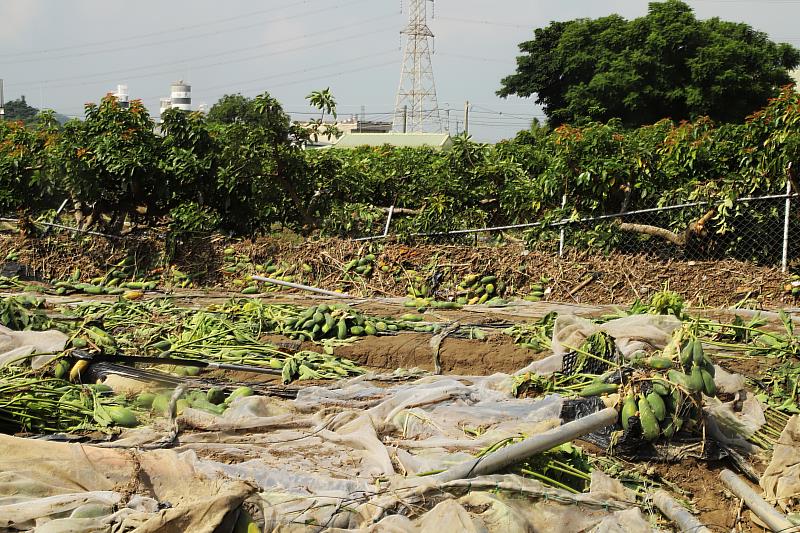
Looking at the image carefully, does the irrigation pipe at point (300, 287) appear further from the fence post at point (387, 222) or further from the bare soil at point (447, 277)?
the fence post at point (387, 222)

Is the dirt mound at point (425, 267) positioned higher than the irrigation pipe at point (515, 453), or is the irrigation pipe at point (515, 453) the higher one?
the dirt mound at point (425, 267)

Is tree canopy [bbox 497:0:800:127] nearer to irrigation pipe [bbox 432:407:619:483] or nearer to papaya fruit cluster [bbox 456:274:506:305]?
papaya fruit cluster [bbox 456:274:506:305]

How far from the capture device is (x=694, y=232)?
32.1 feet

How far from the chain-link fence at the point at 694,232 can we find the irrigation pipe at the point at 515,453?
614cm

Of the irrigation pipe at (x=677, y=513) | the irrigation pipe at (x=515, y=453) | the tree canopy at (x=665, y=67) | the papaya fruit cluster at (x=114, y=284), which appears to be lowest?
the irrigation pipe at (x=677, y=513)

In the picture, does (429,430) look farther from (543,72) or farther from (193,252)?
(543,72)

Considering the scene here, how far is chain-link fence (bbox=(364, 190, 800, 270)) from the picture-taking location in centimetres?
945

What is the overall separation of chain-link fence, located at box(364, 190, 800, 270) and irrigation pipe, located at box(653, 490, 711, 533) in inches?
236

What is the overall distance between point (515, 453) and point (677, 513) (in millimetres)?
855

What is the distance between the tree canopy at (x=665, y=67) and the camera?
29.8 m

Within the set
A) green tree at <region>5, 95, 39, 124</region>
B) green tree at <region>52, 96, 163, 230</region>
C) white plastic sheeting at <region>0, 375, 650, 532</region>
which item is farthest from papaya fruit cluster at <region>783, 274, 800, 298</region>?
green tree at <region>5, 95, 39, 124</region>

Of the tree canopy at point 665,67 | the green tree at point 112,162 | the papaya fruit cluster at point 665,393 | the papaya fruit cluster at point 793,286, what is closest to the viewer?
the papaya fruit cluster at point 665,393

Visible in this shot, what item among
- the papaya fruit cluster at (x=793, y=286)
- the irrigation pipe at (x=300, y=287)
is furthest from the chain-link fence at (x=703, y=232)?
the irrigation pipe at (x=300, y=287)

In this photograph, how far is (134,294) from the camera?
9945mm
